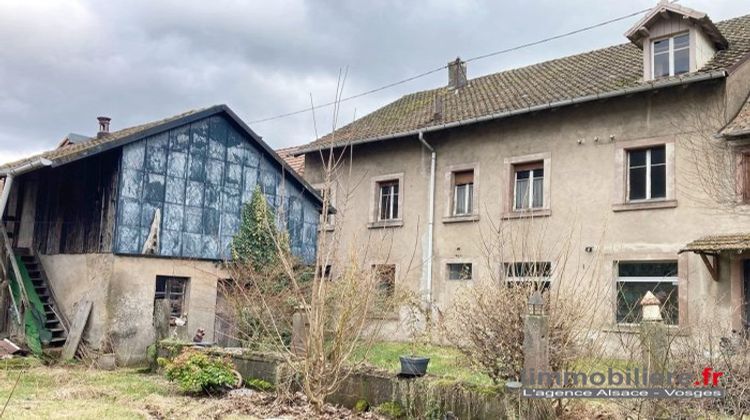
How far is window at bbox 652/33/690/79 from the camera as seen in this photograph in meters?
14.4

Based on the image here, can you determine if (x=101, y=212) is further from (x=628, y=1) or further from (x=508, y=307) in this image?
(x=628, y=1)

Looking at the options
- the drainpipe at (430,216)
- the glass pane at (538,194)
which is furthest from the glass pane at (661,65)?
the drainpipe at (430,216)

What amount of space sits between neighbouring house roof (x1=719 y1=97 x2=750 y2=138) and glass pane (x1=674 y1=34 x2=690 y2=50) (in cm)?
194

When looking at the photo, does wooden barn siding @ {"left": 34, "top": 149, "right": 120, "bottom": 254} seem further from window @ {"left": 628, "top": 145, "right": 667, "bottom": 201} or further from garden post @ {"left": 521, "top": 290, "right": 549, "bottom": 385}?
window @ {"left": 628, "top": 145, "right": 667, "bottom": 201}

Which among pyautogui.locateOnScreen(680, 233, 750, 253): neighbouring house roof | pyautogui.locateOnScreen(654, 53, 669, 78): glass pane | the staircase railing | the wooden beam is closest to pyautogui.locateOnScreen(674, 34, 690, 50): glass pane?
pyautogui.locateOnScreen(654, 53, 669, 78): glass pane

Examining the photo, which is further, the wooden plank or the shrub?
the wooden plank

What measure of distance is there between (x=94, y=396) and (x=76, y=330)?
426cm

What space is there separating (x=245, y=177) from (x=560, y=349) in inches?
438

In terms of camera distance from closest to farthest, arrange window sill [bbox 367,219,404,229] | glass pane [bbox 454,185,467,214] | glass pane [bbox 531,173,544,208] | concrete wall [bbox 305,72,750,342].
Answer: concrete wall [bbox 305,72,750,342] → glass pane [bbox 531,173,544,208] → glass pane [bbox 454,185,467,214] → window sill [bbox 367,219,404,229]

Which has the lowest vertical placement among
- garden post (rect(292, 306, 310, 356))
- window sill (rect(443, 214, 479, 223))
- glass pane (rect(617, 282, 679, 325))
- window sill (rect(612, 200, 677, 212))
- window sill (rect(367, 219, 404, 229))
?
garden post (rect(292, 306, 310, 356))

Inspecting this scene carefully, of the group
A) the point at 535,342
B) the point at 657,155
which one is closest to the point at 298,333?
the point at 535,342

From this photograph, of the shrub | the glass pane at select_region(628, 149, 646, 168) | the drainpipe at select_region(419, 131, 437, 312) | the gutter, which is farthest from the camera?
the drainpipe at select_region(419, 131, 437, 312)

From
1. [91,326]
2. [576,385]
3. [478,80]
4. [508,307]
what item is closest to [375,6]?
[508,307]

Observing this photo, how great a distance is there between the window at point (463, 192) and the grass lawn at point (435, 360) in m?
4.12
